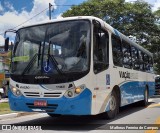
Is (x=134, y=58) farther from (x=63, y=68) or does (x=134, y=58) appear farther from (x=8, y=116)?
(x=63, y=68)

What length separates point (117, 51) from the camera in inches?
499

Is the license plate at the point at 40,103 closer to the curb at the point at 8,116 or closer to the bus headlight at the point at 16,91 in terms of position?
the bus headlight at the point at 16,91

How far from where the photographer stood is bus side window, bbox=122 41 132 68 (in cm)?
1380

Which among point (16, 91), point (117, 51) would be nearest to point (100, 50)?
point (117, 51)

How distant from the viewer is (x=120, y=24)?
34406mm

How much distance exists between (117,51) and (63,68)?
3514mm

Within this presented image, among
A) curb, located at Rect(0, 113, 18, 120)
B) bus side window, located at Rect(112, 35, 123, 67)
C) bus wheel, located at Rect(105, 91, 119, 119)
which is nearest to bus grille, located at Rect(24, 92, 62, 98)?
bus wheel, located at Rect(105, 91, 119, 119)

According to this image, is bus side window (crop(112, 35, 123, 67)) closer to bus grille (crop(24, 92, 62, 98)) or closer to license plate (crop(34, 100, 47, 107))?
bus grille (crop(24, 92, 62, 98))

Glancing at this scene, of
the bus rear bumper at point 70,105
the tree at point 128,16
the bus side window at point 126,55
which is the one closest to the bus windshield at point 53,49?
the bus rear bumper at point 70,105

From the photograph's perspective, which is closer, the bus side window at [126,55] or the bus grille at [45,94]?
the bus grille at [45,94]

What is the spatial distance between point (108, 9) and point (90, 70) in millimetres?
25792

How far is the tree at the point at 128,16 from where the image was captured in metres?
34.5

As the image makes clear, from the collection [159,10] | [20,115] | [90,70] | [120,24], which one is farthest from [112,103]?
[159,10]

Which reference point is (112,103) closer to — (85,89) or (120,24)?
(85,89)
